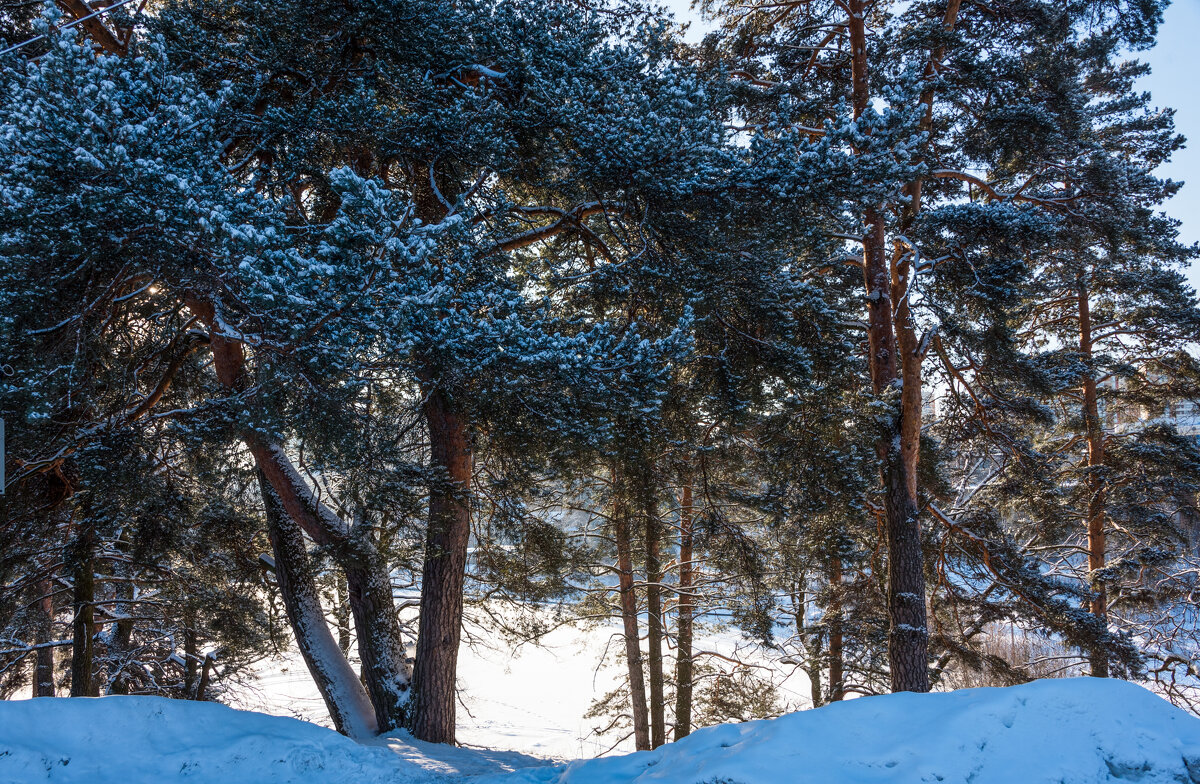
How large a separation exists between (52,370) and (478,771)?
166 inches

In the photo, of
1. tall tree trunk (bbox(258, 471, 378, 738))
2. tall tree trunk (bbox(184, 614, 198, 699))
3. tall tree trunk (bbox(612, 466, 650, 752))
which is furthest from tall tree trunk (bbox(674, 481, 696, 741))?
tall tree trunk (bbox(184, 614, 198, 699))

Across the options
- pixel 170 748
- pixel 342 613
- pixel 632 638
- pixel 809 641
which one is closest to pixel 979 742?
pixel 170 748

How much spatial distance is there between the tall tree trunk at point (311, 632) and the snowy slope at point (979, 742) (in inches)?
176

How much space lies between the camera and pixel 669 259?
5906 millimetres

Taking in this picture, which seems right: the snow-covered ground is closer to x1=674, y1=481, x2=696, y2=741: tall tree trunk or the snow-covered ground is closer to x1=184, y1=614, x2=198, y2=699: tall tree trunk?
x1=674, y1=481, x2=696, y2=741: tall tree trunk

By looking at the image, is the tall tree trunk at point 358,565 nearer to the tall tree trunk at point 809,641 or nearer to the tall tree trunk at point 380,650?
the tall tree trunk at point 380,650

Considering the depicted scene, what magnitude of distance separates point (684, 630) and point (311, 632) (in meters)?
6.39

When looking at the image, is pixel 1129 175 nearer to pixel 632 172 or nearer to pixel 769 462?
pixel 769 462

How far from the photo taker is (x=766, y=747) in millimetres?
3459

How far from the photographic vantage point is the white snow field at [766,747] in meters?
2.99

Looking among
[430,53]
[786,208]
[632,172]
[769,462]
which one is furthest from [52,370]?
[769,462]

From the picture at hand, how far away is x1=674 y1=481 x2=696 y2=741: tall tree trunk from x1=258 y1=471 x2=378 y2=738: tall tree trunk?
5.12 meters

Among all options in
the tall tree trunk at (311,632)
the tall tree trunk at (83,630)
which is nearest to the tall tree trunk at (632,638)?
the tall tree trunk at (311,632)

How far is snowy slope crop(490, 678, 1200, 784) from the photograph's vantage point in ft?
9.59
